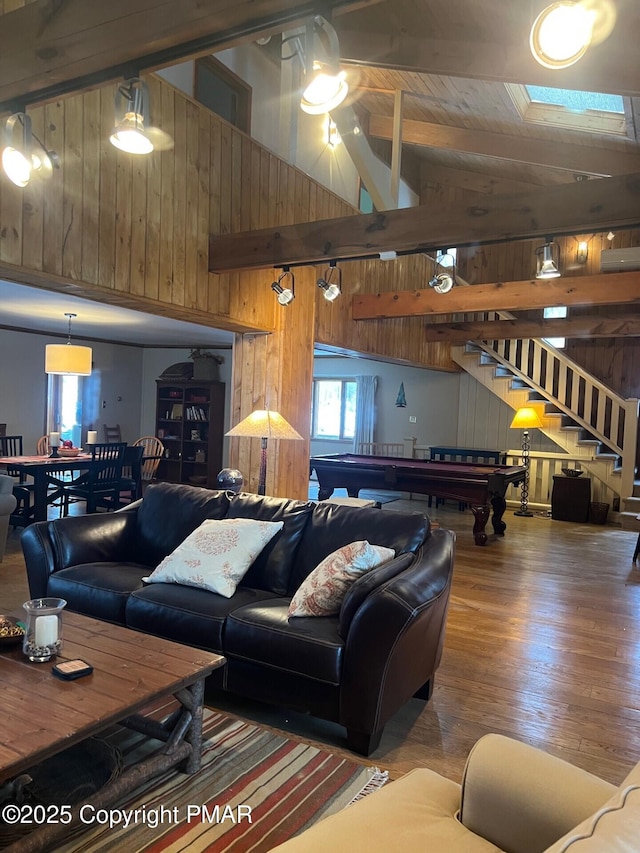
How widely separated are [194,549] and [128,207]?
2.38 meters

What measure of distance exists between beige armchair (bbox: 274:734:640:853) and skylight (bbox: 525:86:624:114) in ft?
18.7

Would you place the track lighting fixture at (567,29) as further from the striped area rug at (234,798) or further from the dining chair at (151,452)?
the dining chair at (151,452)

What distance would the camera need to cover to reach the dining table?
563 cm

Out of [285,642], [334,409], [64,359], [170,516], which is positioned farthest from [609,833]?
[334,409]

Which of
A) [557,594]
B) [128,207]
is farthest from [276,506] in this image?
[557,594]

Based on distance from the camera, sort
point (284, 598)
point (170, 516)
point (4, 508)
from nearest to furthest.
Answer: point (284, 598)
point (170, 516)
point (4, 508)

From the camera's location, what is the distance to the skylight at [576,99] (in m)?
5.31

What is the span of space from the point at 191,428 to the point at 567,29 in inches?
329

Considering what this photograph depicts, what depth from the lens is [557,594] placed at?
4594mm

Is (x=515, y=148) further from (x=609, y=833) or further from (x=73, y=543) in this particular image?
(x=609, y=833)

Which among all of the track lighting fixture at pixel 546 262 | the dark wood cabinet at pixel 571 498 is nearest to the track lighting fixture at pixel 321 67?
the track lighting fixture at pixel 546 262

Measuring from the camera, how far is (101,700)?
5.80 ft

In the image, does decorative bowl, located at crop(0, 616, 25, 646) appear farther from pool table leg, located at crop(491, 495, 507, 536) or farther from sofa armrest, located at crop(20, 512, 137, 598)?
pool table leg, located at crop(491, 495, 507, 536)

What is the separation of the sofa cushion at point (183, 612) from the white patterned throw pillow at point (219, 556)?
0.17ft
